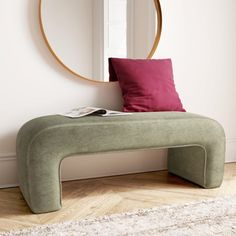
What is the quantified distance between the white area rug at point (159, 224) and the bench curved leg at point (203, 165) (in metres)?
0.37

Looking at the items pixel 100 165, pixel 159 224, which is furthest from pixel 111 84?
pixel 159 224

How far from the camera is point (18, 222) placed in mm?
1892

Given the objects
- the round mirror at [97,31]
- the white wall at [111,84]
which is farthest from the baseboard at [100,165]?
the round mirror at [97,31]

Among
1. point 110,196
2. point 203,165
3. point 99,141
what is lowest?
point 110,196

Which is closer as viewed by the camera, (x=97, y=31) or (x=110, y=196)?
(x=110, y=196)

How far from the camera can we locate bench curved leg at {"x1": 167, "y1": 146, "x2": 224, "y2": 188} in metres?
2.38

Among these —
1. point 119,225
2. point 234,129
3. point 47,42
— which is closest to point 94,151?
point 119,225

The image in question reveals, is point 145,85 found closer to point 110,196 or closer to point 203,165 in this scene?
point 203,165

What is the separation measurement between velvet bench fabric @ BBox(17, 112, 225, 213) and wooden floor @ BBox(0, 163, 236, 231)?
0.28ft

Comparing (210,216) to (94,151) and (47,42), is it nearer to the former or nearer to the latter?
(94,151)

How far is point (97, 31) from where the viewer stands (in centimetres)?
257

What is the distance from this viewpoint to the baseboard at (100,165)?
8.00ft

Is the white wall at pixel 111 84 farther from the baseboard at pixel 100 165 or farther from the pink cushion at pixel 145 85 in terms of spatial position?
the pink cushion at pixel 145 85

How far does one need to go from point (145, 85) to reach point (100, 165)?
0.65 meters
